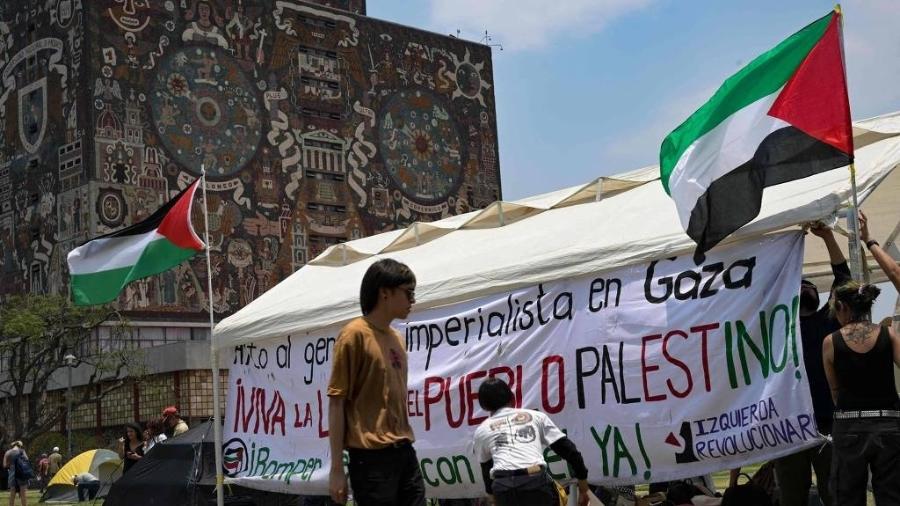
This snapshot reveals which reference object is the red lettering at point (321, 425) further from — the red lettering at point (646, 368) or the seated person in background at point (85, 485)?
the seated person in background at point (85, 485)

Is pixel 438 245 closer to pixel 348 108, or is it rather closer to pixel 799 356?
pixel 799 356

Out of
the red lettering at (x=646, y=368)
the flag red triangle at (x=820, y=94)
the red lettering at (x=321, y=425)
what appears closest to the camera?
the flag red triangle at (x=820, y=94)

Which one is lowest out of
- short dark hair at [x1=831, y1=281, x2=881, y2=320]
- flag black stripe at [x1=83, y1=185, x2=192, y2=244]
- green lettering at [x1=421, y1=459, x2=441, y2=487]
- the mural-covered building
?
green lettering at [x1=421, y1=459, x2=441, y2=487]

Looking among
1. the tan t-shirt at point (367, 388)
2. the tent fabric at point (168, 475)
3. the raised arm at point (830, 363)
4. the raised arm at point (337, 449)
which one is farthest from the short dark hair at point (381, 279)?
the tent fabric at point (168, 475)

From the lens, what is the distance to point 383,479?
6.05m

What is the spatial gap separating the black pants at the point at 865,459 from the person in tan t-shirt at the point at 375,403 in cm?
244

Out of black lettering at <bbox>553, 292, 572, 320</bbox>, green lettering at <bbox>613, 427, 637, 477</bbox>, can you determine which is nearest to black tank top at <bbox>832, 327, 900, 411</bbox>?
green lettering at <bbox>613, 427, 637, 477</bbox>

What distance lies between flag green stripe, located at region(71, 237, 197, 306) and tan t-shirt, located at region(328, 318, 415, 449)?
7.34m

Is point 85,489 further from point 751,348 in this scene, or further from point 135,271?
point 751,348

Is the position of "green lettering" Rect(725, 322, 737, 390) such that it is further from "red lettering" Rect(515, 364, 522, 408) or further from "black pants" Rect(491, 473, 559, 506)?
"red lettering" Rect(515, 364, 522, 408)

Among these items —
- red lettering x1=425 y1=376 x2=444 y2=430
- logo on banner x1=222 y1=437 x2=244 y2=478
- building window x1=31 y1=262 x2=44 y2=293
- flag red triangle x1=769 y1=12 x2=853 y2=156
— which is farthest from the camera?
building window x1=31 y1=262 x2=44 y2=293

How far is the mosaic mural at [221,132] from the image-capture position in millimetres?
56000

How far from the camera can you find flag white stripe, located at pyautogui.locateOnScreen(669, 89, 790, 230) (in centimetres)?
807

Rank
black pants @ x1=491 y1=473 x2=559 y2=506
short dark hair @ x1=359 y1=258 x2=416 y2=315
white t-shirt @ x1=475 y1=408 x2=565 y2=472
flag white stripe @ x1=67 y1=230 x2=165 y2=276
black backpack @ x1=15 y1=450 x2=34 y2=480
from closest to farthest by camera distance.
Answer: short dark hair @ x1=359 y1=258 x2=416 y2=315 → black pants @ x1=491 y1=473 x2=559 y2=506 → white t-shirt @ x1=475 y1=408 x2=565 y2=472 → flag white stripe @ x1=67 y1=230 x2=165 y2=276 → black backpack @ x1=15 y1=450 x2=34 y2=480
